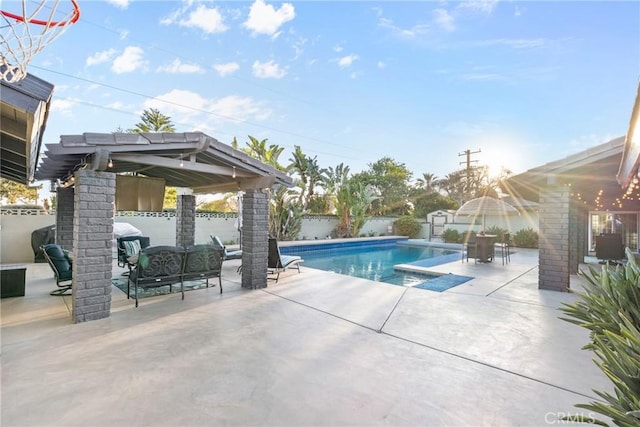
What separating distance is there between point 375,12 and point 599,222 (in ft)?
53.6

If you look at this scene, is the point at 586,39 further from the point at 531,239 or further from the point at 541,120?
the point at 531,239

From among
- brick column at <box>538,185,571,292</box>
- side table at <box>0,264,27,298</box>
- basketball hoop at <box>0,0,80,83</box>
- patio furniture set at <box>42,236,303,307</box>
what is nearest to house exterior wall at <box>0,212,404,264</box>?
side table at <box>0,264,27,298</box>

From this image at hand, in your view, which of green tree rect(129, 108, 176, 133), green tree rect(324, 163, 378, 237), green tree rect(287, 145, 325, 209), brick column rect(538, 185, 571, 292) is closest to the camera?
brick column rect(538, 185, 571, 292)

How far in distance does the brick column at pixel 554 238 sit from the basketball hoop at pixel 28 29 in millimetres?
9485

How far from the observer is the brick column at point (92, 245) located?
15.3 ft

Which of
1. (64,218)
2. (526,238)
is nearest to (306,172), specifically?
(64,218)

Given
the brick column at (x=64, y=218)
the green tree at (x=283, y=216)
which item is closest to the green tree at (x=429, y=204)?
the green tree at (x=283, y=216)

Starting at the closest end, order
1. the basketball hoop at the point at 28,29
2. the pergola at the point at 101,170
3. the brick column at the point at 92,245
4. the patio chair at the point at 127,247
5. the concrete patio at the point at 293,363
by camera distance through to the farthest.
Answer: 1. the concrete patio at the point at 293,363
2. the basketball hoop at the point at 28,29
3. the pergola at the point at 101,170
4. the brick column at the point at 92,245
5. the patio chair at the point at 127,247

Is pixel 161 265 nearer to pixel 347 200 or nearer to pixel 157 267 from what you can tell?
pixel 157 267

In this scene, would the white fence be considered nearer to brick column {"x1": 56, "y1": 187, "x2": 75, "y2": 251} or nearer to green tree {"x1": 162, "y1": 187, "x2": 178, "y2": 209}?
brick column {"x1": 56, "y1": 187, "x2": 75, "y2": 251}

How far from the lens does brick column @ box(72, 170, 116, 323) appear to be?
467 centimetres

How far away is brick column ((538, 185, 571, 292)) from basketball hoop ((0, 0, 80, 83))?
31.1 ft

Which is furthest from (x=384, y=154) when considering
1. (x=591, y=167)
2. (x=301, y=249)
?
(x=591, y=167)

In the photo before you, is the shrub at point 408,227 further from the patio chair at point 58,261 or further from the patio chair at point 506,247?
the patio chair at point 58,261
